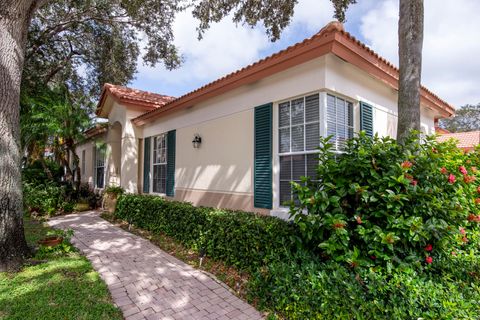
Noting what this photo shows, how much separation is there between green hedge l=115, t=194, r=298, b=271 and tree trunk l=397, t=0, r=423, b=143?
2.61 metres

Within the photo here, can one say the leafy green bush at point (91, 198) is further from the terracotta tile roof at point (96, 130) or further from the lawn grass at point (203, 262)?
the lawn grass at point (203, 262)

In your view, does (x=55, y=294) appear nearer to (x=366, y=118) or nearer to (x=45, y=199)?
(x=366, y=118)

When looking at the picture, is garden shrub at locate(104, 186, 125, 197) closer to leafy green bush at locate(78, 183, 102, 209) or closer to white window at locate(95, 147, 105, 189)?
leafy green bush at locate(78, 183, 102, 209)

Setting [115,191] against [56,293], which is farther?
[115,191]

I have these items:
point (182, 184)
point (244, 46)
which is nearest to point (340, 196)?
point (182, 184)

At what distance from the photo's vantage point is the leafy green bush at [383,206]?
3293mm

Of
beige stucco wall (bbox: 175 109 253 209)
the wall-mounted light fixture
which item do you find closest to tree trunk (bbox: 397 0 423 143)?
beige stucco wall (bbox: 175 109 253 209)

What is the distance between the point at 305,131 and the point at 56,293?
16.6 feet

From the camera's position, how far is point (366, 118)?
20.0 ft

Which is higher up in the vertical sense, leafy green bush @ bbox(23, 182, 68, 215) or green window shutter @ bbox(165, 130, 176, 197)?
green window shutter @ bbox(165, 130, 176, 197)

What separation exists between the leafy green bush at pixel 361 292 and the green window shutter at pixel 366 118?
131 inches

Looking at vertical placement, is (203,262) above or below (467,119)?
below

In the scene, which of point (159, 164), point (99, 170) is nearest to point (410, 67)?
point (159, 164)

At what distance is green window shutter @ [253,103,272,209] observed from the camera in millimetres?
5941
